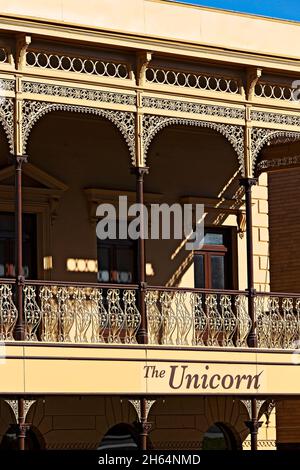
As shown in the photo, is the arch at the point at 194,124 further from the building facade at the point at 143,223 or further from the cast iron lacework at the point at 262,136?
the cast iron lacework at the point at 262,136

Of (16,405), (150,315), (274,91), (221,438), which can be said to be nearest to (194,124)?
(274,91)

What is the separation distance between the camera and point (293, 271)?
34094 millimetres

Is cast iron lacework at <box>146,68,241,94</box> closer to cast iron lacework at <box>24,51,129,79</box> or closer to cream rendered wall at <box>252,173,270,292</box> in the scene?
cast iron lacework at <box>24,51,129,79</box>

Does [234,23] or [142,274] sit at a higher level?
[234,23]

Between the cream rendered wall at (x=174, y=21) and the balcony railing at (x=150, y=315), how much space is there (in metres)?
4.01

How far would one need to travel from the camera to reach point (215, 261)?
31.4m

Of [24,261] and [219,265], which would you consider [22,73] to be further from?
[219,265]

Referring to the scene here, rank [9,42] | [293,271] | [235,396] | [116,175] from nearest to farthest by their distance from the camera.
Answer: [9,42]
[235,396]
[116,175]
[293,271]

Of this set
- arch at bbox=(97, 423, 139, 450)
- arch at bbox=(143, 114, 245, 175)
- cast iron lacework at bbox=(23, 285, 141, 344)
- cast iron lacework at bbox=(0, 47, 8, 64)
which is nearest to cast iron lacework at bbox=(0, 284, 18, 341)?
→ cast iron lacework at bbox=(23, 285, 141, 344)

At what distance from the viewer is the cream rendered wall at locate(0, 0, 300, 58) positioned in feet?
86.7

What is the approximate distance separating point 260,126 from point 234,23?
1845 mm

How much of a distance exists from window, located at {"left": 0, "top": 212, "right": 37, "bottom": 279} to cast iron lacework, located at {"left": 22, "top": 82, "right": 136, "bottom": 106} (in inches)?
120

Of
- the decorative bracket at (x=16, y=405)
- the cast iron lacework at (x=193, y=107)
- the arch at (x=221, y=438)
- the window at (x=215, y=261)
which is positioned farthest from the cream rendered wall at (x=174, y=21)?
the arch at (x=221, y=438)
